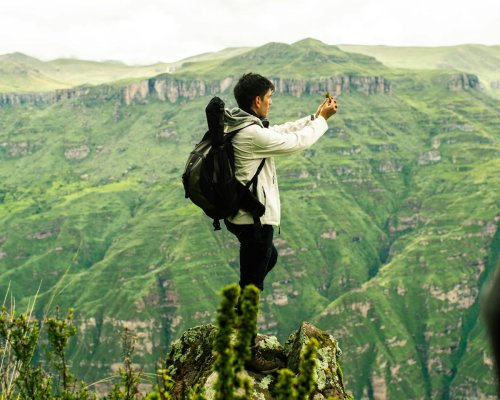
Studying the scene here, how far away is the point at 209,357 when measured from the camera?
10.4 meters

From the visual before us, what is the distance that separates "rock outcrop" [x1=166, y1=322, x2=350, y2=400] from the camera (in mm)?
9422

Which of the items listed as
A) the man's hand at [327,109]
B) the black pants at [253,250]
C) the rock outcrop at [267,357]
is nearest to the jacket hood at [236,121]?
the man's hand at [327,109]

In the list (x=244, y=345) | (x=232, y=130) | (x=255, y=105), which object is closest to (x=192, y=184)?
(x=232, y=130)

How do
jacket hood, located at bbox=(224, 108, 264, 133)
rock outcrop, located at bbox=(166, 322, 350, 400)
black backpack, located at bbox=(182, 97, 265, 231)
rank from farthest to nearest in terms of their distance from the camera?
1. rock outcrop, located at bbox=(166, 322, 350, 400)
2. jacket hood, located at bbox=(224, 108, 264, 133)
3. black backpack, located at bbox=(182, 97, 265, 231)

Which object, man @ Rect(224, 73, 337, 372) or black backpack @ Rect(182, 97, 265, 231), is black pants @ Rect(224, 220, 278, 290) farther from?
black backpack @ Rect(182, 97, 265, 231)

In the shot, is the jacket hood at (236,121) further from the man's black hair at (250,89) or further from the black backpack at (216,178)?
the man's black hair at (250,89)

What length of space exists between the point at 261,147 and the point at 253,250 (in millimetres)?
1557

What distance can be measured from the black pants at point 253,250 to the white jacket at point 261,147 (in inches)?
7.5

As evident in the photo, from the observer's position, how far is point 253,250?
965 centimetres

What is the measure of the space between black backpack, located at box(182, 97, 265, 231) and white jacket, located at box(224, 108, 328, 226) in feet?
0.34

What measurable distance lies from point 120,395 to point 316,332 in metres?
4.06

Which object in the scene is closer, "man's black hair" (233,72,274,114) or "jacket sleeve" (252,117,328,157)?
"jacket sleeve" (252,117,328,157)

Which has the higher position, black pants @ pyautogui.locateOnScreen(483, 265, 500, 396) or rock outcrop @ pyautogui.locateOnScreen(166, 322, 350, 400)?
black pants @ pyautogui.locateOnScreen(483, 265, 500, 396)

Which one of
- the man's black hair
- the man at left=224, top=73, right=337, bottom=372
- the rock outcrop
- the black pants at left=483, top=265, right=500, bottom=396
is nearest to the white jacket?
the man at left=224, top=73, right=337, bottom=372
